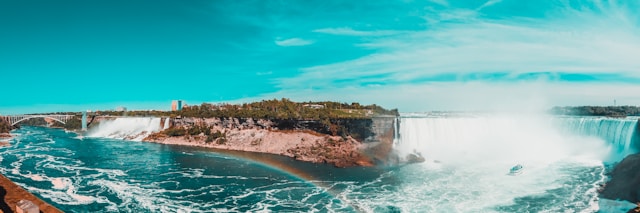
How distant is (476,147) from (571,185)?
20.2 m

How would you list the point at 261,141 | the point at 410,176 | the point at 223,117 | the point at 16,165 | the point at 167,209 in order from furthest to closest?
the point at 223,117 → the point at 261,141 → the point at 16,165 → the point at 410,176 → the point at 167,209

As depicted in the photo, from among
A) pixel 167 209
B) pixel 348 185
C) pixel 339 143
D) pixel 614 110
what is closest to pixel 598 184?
pixel 348 185

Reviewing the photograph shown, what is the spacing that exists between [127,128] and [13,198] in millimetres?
78543

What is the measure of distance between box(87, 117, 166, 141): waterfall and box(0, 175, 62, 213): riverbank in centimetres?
6124

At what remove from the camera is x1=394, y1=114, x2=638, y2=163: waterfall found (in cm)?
4497

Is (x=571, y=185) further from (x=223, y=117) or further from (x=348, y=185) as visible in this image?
(x=223, y=117)

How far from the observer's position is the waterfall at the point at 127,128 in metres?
81.0

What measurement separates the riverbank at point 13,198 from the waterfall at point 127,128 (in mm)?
61241

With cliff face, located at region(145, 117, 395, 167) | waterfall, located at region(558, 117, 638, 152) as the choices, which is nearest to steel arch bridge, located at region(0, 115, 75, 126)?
cliff face, located at region(145, 117, 395, 167)

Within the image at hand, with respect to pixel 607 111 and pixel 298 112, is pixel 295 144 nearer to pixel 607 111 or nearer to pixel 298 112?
pixel 298 112

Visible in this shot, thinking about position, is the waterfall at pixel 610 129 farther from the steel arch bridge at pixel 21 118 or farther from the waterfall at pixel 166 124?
the steel arch bridge at pixel 21 118

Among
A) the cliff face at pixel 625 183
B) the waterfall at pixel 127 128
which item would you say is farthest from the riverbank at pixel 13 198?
the waterfall at pixel 127 128

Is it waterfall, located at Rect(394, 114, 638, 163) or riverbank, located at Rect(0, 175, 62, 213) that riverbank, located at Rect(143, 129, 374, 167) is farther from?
riverbank, located at Rect(0, 175, 62, 213)

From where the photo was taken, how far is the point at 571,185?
103ft
